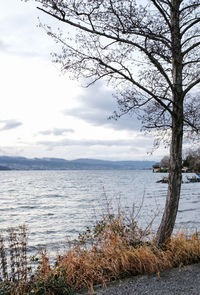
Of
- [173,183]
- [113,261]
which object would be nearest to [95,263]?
[113,261]

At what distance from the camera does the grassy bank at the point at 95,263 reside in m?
4.70

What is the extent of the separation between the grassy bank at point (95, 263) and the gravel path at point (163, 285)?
8.4 inches

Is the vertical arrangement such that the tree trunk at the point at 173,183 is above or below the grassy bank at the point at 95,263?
above

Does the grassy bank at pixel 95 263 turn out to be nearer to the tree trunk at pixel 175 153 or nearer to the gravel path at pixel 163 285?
the gravel path at pixel 163 285

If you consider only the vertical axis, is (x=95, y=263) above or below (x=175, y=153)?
below

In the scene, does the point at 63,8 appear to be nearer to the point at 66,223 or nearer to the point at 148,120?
the point at 148,120

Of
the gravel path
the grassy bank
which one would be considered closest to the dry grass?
the grassy bank

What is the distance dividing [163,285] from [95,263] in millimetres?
1348

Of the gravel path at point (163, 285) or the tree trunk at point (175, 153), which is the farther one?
the tree trunk at point (175, 153)

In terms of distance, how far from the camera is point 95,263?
5566mm

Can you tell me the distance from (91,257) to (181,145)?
295 cm

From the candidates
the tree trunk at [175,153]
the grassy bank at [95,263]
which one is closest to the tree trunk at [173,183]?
the tree trunk at [175,153]

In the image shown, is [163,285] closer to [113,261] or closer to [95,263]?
[113,261]

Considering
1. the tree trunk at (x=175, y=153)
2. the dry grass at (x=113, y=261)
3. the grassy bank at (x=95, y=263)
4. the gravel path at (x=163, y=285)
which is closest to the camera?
the gravel path at (x=163, y=285)
